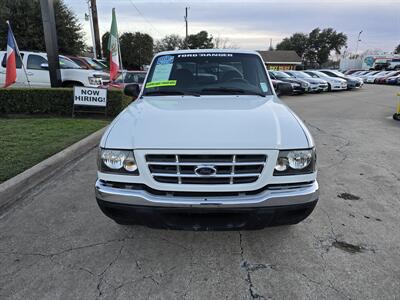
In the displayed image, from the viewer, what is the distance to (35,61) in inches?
458

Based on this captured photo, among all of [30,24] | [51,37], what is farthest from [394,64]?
[51,37]

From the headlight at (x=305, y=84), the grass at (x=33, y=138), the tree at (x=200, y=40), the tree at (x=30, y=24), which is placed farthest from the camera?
the tree at (x=200, y=40)

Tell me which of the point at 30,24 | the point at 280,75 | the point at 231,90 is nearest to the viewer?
the point at 231,90

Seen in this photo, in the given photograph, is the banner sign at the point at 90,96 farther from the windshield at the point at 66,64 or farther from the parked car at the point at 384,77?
the parked car at the point at 384,77

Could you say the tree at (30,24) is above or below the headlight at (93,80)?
above

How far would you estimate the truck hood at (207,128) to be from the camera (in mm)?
2465

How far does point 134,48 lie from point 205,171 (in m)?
42.5

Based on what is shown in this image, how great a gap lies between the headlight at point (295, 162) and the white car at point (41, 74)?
10011mm

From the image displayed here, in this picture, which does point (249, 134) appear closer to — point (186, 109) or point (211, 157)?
point (211, 157)

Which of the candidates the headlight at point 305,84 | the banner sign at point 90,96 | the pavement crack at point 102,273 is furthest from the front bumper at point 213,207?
the headlight at point 305,84

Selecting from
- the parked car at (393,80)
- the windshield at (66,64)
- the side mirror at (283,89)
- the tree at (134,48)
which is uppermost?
the tree at (134,48)

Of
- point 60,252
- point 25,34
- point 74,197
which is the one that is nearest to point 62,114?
point 74,197

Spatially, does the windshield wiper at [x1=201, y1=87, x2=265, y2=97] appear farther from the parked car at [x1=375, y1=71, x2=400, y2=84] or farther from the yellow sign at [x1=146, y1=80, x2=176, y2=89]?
the parked car at [x1=375, y1=71, x2=400, y2=84]

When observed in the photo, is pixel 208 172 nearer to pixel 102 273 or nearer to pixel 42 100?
pixel 102 273
